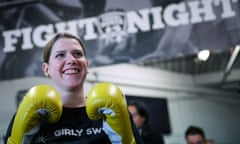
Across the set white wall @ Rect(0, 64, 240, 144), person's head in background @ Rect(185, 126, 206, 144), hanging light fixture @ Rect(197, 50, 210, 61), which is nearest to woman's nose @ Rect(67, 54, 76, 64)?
hanging light fixture @ Rect(197, 50, 210, 61)

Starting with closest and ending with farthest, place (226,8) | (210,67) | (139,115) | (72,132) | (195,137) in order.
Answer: (72,132)
(226,8)
(139,115)
(195,137)
(210,67)

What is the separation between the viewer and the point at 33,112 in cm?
104

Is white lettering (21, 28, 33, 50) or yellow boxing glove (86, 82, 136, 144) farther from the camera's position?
white lettering (21, 28, 33, 50)

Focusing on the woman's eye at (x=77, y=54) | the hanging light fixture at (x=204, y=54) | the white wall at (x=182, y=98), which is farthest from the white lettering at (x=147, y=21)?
the white wall at (x=182, y=98)

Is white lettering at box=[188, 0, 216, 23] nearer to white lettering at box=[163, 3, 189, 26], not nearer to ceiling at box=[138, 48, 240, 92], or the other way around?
white lettering at box=[163, 3, 189, 26]

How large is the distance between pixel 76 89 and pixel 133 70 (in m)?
3.46

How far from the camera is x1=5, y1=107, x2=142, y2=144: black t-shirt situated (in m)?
1.13

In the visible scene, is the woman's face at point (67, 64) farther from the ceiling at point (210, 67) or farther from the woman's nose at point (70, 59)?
the ceiling at point (210, 67)

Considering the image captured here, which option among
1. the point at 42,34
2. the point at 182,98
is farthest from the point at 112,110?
the point at 182,98

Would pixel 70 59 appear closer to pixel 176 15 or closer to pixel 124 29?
pixel 124 29

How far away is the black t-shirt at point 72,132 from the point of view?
1.13m

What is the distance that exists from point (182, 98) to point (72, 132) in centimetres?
444

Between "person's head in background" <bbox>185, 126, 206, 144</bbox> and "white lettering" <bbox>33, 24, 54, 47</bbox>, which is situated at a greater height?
"white lettering" <bbox>33, 24, 54, 47</bbox>

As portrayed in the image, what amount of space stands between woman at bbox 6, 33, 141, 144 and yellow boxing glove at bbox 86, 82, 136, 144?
0.36 ft
